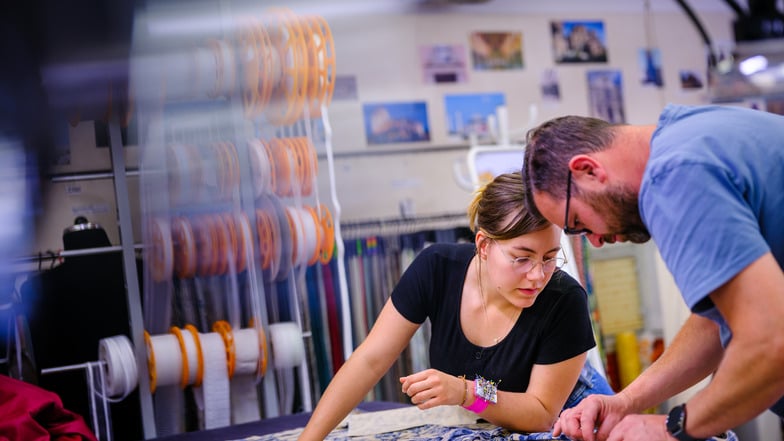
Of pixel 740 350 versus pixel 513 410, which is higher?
→ pixel 740 350

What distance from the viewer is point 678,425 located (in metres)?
1.27

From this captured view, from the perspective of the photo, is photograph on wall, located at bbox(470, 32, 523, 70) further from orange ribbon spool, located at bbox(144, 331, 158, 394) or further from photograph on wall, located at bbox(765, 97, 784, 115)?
orange ribbon spool, located at bbox(144, 331, 158, 394)

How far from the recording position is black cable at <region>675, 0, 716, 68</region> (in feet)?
A: 16.8

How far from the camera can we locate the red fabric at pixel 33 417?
230 cm

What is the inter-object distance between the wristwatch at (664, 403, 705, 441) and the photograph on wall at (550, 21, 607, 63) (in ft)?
12.6

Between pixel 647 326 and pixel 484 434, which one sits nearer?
pixel 484 434

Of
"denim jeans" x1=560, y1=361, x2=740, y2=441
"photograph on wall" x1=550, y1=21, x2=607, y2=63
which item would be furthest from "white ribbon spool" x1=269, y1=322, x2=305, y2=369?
"photograph on wall" x1=550, y1=21, x2=607, y2=63

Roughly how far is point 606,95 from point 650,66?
0.41 meters

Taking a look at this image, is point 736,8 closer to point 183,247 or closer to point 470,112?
point 470,112

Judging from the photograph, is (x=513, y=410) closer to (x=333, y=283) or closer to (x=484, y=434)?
(x=484, y=434)

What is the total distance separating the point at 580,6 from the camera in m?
4.95

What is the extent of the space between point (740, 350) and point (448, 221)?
3306mm

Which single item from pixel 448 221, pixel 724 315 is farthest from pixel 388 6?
pixel 724 315

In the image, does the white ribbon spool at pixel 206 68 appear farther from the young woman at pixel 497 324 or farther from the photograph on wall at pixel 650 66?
the photograph on wall at pixel 650 66
